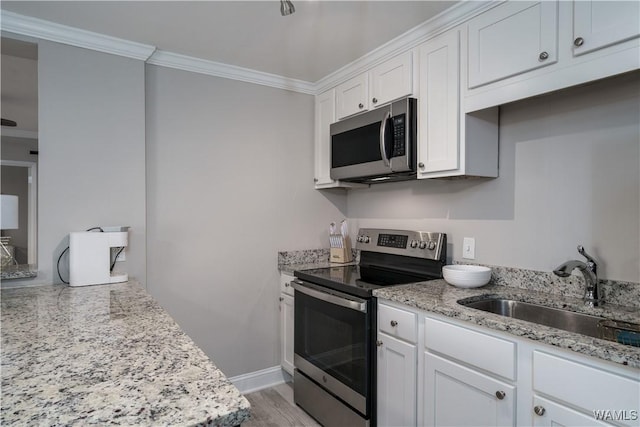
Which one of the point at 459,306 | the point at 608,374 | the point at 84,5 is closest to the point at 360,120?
the point at 459,306

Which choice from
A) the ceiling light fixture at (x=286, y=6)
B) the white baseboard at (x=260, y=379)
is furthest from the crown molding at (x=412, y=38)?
the white baseboard at (x=260, y=379)

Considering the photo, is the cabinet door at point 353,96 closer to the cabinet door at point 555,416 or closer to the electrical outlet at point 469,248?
the electrical outlet at point 469,248

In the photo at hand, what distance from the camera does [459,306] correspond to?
1501 millimetres

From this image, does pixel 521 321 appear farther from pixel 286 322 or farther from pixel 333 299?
pixel 286 322

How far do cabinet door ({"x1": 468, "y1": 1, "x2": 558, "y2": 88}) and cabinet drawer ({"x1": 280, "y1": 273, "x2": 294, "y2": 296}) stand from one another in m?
1.71

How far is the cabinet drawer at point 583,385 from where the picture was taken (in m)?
1.00

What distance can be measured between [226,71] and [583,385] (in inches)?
102

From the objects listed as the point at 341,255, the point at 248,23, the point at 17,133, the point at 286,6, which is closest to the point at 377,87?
the point at 248,23

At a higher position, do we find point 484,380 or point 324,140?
point 324,140

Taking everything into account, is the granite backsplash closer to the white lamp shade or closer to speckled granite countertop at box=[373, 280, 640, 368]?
speckled granite countertop at box=[373, 280, 640, 368]

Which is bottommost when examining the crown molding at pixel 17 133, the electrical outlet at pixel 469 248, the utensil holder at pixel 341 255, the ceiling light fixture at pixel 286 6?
the utensil holder at pixel 341 255

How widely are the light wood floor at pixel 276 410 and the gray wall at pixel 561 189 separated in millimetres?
1434

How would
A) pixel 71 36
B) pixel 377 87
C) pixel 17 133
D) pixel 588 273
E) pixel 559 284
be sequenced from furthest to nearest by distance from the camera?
pixel 17 133
pixel 377 87
pixel 71 36
pixel 559 284
pixel 588 273

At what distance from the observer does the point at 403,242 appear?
7.81 ft
